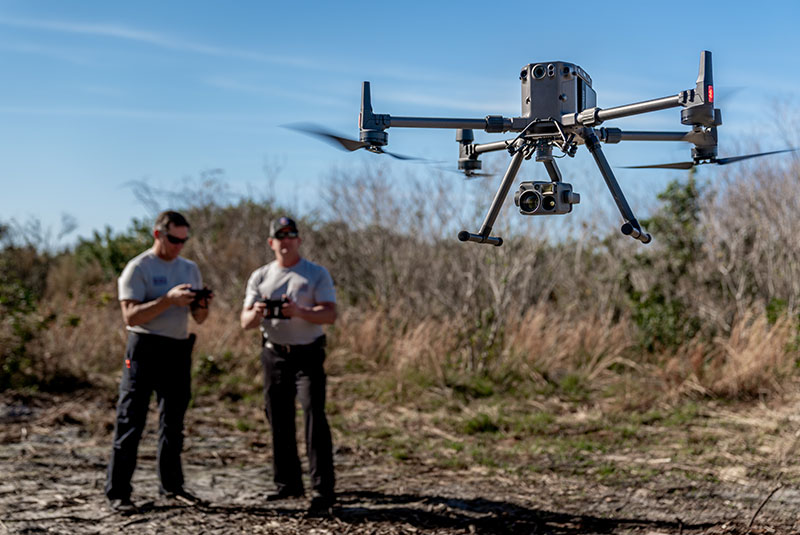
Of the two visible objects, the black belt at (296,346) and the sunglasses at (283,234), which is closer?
the black belt at (296,346)

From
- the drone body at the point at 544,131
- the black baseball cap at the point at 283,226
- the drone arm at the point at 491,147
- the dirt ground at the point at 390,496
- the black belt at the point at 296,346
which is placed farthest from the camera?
the black baseball cap at the point at 283,226

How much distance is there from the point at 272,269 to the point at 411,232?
6.73 m

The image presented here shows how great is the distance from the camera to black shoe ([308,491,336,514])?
18.3 feet

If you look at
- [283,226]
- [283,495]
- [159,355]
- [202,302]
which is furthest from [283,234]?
[283,495]

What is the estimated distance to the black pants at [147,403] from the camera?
5.64 m

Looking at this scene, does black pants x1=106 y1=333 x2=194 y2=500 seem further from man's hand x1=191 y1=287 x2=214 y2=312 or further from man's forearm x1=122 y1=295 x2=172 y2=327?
man's hand x1=191 y1=287 x2=214 y2=312

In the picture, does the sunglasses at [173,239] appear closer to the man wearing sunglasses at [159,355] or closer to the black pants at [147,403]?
the man wearing sunglasses at [159,355]

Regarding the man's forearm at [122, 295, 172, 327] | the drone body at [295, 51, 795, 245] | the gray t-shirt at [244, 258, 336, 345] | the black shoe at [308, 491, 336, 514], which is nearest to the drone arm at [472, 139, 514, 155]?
the drone body at [295, 51, 795, 245]

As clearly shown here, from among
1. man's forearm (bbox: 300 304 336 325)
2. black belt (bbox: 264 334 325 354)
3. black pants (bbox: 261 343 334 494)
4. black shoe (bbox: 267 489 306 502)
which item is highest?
man's forearm (bbox: 300 304 336 325)

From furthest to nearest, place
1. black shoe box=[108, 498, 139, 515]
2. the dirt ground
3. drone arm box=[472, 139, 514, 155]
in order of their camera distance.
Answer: black shoe box=[108, 498, 139, 515] → the dirt ground → drone arm box=[472, 139, 514, 155]

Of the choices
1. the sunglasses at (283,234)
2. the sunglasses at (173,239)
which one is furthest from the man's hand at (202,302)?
the sunglasses at (283,234)

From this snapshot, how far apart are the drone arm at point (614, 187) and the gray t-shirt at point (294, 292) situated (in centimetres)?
273

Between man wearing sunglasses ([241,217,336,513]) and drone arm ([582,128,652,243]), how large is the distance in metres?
2.79

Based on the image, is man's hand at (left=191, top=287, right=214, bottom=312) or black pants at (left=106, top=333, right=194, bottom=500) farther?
man's hand at (left=191, top=287, right=214, bottom=312)
